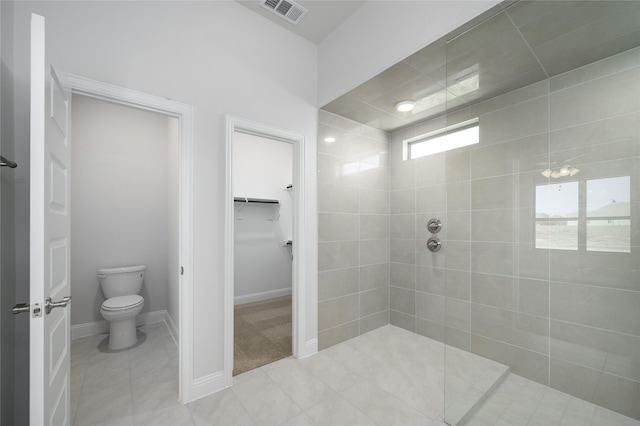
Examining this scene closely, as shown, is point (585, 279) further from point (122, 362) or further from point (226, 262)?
point (122, 362)

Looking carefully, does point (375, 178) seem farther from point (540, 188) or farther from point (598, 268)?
point (598, 268)

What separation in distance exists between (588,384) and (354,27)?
3.02 meters

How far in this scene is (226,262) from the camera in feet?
6.81

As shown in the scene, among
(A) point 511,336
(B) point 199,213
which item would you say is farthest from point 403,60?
(A) point 511,336

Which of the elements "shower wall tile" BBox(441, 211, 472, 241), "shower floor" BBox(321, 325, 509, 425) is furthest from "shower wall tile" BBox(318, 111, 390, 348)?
"shower wall tile" BBox(441, 211, 472, 241)

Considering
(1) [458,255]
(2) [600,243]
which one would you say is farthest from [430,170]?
(2) [600,243]

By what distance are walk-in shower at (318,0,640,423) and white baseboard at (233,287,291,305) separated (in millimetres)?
1884

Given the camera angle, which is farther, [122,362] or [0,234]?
[122,362]

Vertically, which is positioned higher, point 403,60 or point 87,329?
point 403,60

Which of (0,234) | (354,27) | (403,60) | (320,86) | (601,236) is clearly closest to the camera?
(0,234)

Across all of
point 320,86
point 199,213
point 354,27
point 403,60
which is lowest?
point 199,213

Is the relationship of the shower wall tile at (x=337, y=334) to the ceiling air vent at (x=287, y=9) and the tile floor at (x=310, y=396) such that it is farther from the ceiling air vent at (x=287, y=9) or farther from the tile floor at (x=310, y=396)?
the ceiling air vent at (x=287, y=9)

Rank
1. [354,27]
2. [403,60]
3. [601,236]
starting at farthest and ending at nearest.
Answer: [354,27] → [403,60] → [601,236]

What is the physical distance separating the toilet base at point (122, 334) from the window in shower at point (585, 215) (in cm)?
365
